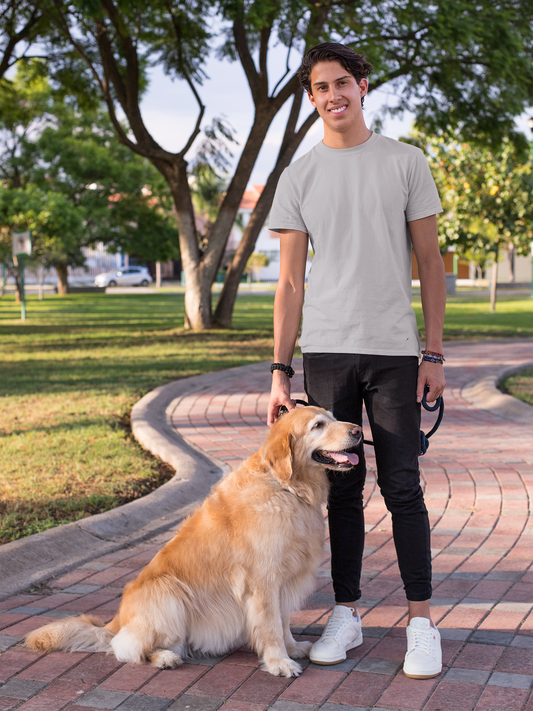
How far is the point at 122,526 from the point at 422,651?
239 cm

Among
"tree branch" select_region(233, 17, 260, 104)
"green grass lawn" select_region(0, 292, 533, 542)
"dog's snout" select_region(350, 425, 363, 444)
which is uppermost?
"tree branch" select_region(233, 17, 260, 104)

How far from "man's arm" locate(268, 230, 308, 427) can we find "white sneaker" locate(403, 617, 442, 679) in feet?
3.34

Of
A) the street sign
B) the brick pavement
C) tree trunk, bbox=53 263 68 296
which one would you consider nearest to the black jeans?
the brick pavement

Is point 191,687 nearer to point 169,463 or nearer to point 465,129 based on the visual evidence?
point 169,463

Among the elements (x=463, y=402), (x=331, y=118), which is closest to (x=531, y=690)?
(x=331, y=118)

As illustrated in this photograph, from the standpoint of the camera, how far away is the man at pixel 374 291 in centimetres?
289

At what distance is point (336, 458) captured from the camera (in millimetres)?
A: 2848

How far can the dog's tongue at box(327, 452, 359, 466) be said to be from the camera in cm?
281

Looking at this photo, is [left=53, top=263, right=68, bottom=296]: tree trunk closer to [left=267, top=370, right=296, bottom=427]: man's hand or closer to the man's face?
[left=267, top=370, right=296, bottom=427]: man's hand

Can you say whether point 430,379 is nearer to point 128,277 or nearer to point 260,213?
point 260,213

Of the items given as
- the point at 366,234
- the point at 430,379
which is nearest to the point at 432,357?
the point at 430,379

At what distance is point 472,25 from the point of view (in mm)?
13016

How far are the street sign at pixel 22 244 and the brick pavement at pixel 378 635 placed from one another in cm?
1792

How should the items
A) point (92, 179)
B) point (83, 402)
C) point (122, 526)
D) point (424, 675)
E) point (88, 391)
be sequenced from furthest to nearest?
1. point (92, 179)
2. point (88, 391)
3. point (83, 402)
4. point (122, 526)
5. point (424, 675)
